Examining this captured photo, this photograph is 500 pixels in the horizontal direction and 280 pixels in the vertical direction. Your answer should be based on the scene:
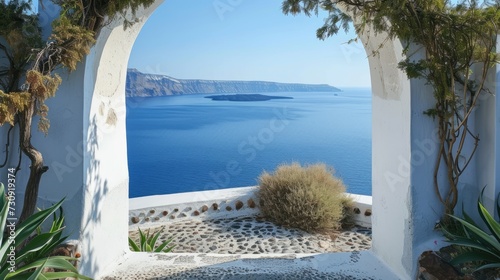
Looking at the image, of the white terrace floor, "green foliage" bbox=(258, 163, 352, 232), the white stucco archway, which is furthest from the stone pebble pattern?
the white stucco archway

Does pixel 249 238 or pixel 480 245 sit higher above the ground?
pixel 480 245

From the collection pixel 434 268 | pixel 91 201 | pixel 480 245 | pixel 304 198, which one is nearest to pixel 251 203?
pixel 304 198

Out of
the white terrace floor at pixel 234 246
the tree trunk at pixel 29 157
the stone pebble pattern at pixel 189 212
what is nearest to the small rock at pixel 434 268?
the white terrace floor at pixel 234 246

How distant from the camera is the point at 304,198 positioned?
246 inches

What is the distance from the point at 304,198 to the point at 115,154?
131 inches

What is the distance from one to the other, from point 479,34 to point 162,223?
186 inches

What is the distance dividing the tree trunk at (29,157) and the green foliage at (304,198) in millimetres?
3938

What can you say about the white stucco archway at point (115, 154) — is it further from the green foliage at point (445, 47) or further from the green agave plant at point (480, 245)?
the green agave plant at point (480, 245)

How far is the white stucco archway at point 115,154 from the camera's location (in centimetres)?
312

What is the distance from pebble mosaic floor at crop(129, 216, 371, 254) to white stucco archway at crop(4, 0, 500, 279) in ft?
5.95

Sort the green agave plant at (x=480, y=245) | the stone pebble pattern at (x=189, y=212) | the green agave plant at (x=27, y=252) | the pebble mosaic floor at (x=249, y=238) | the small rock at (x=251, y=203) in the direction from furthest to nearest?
the small rock at (x=251, y=203) < the stone pebble pattern at (x=189, y=212) < the pebble mosaic floor at (x=249, y=238) < the green agave plant at (x=480, y=245) < the green agave plant at (x=27, y=252)

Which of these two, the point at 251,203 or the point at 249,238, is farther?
the point at 251,203

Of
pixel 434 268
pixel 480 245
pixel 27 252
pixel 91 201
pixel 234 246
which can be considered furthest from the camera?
pixel 234 246

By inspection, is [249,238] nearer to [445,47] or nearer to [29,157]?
[29,157]
